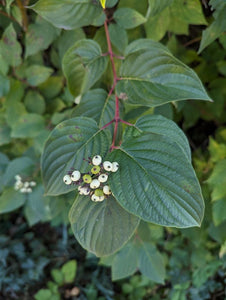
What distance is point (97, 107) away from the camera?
900 millimetres

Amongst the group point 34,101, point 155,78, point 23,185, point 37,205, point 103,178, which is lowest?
point 37,205

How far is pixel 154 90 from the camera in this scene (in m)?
0.79

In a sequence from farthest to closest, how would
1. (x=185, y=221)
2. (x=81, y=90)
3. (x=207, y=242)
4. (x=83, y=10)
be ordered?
(x=207, y=242) < (x=81, y=90) < (x=83, y=10) < (x=185, y=221)

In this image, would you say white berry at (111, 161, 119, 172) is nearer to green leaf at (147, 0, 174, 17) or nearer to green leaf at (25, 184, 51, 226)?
green leaf at (147, 0, 174, 17)

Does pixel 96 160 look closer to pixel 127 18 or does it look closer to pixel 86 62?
pixel 86 62

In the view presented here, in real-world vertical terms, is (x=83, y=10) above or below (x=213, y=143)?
above

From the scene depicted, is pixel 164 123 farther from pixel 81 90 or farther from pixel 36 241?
pixel 36 241

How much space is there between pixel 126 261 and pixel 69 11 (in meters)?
1.08

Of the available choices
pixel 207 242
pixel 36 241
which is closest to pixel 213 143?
pixel 207 242

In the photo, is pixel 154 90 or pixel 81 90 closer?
pixel 154 90

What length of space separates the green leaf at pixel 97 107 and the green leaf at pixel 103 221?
0.89 ft

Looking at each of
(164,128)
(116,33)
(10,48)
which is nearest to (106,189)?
(164,128)

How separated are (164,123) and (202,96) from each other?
124mm

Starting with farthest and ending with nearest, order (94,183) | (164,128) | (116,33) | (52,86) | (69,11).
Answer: (52,86)
(116,33)
(69,11)
(164,128)
(94,183)
